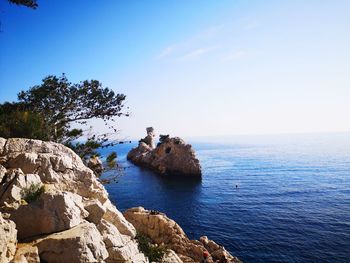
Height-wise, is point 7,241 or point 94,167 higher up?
point 7,241

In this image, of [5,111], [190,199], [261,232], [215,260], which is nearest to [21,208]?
[5,111]

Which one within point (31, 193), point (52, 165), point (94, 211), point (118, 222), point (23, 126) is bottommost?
point (118, 222)

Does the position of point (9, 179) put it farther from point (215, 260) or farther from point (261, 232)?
point (261, 232)

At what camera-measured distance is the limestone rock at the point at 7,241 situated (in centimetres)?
894

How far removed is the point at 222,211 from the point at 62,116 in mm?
35625

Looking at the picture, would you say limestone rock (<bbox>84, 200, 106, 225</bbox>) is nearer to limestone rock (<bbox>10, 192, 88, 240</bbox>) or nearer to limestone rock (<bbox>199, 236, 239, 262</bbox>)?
limestone rock (<bbox>10, 192, 88, 240</bbox>)

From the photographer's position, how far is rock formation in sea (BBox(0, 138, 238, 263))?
10.3 meters

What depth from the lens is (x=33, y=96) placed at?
26562 millimetres

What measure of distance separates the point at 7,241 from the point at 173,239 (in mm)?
22076

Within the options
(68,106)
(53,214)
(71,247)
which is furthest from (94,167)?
(71,247)

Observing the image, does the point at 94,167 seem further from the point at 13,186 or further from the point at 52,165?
the point at 13,186

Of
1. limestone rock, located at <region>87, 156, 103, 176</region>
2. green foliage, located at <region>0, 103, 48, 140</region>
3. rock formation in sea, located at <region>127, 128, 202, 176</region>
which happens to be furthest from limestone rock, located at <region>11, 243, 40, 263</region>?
rock formation in sea, located at <region>127, 128, 202, 176</region>

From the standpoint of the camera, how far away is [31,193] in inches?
498

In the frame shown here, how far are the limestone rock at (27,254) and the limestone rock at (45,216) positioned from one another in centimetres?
96
